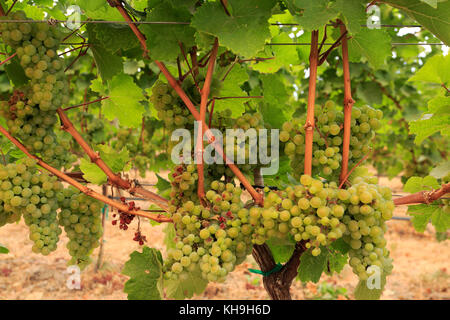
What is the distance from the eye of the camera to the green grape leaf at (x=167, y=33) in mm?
832

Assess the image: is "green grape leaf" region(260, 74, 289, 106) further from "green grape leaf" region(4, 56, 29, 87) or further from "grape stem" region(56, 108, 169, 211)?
"green grape leaf" region(4, 56, 29, 87)

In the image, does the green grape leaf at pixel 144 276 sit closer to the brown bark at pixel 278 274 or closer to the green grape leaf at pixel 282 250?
the brown bark at pixel 278 274

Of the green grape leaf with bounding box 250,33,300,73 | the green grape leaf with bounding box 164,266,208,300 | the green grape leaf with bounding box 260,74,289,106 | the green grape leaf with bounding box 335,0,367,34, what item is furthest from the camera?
the green grape leaf with bounding box 250,33,300,73

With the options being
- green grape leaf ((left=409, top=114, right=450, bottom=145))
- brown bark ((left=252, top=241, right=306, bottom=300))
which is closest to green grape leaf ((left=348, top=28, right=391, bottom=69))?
green grape leaf ((left=409, top=114, right=450, bottom=145))

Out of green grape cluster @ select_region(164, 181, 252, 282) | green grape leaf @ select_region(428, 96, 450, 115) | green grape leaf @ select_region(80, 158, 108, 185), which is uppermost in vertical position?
green grape leaf @ select_region(428, 96, 450, 115)

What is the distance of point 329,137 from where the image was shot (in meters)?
0.88

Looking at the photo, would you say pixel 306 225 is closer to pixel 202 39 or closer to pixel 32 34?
pixel 202 39

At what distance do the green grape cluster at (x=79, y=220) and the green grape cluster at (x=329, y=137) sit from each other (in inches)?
22.6

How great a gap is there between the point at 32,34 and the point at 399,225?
23.9 feet

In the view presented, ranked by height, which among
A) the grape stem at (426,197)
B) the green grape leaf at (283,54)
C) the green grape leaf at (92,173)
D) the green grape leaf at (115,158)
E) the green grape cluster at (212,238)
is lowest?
the green grape cluster at (212,238)

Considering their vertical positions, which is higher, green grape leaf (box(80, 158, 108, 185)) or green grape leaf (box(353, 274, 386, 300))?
green grape leaf (box(80, 158, 108, 185))

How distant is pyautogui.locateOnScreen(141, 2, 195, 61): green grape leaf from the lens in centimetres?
83

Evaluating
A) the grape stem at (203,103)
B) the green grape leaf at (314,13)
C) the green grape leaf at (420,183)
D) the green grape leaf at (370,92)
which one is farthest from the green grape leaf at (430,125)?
the green grape leaf at (370,92)

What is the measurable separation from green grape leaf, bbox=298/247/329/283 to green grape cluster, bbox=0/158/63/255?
2.13ft
